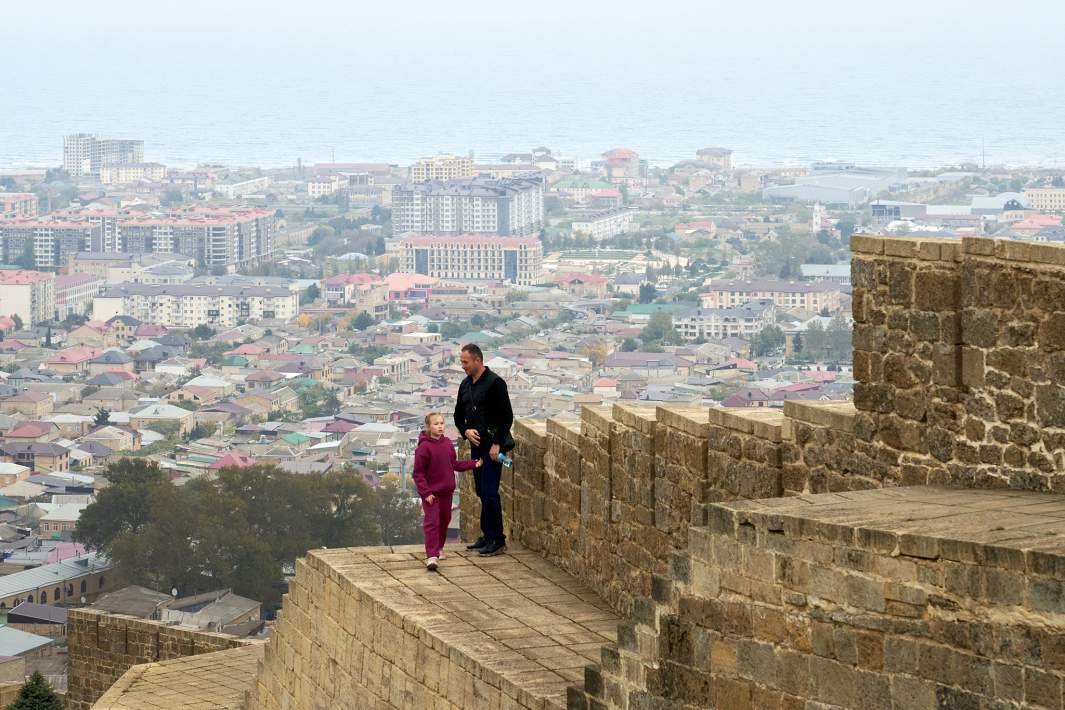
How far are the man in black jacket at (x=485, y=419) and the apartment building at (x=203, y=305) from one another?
113655mm

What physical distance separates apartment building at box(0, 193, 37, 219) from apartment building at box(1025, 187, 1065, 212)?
228ft

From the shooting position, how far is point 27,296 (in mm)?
122812

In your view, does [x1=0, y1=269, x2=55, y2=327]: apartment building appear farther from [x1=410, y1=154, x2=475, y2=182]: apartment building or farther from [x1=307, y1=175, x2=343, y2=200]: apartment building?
[x1=410, y1=154, x2=475, y2=182]: apartment building

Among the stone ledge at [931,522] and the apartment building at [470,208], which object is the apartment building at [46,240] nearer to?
the apartment building at [470,208]

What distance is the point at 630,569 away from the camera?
291 inches

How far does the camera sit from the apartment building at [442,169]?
587 feet

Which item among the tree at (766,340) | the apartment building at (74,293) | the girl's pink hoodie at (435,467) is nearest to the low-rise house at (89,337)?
the apartment building at (74,293)

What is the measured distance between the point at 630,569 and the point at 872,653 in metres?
2.83

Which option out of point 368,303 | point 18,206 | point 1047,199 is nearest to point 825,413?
→ point 368,303

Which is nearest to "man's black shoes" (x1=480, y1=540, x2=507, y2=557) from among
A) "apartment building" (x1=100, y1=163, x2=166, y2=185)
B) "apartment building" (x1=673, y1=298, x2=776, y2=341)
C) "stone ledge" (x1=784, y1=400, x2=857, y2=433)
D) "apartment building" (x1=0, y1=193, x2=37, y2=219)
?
"stone ledge" (x1=784, y1=400, x2=857, y2=433)

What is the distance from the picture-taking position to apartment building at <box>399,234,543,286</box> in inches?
5463

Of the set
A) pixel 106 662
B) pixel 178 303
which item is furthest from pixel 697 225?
pixel 106 662

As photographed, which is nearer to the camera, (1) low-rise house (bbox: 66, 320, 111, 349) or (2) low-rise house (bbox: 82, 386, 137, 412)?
(2) low-rise house (bbox: 82, 386, 137, 412)

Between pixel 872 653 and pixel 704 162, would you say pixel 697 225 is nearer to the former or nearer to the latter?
pixel 704 162
